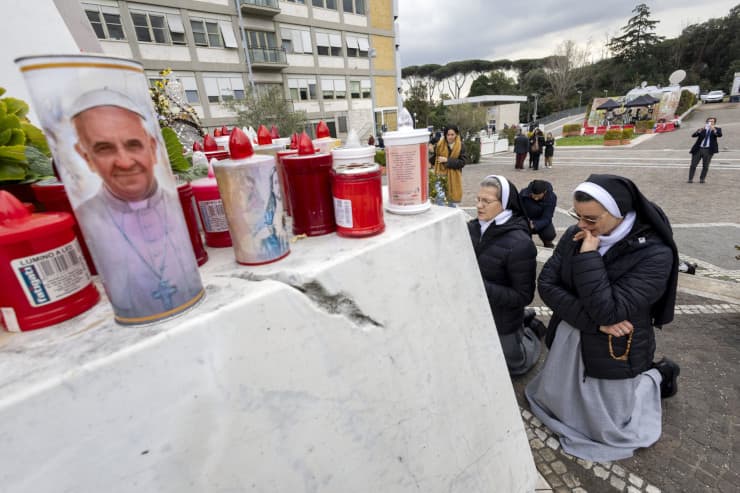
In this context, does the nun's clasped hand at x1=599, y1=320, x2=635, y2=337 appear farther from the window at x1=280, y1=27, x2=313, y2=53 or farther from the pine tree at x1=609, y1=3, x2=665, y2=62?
the pine tree at x1=609, y1=3, x2=665, y2=62

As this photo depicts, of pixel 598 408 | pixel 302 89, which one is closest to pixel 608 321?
pixel 598 408

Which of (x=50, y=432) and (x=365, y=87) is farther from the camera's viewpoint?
(x=365, y=87)

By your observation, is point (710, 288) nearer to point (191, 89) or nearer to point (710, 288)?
point (710, 288)

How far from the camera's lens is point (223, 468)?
912 millimetres

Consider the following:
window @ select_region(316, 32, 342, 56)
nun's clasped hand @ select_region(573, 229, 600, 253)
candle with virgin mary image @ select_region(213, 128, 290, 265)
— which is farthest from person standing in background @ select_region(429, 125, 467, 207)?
window @ select_region(316, 32, 342, 56)

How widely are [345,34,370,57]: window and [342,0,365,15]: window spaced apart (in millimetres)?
1525

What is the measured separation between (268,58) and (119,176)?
22937mm

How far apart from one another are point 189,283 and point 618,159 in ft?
57.2

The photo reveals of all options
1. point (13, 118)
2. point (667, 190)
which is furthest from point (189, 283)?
point (667, 190)

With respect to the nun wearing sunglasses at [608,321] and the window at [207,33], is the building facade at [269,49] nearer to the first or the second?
the window at [207,33]

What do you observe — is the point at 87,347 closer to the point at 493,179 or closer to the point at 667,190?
the point at 493,179

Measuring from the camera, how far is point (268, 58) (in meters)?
20.0

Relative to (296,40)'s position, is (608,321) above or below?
below

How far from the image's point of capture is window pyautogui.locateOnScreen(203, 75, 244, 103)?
18375 millimetres
